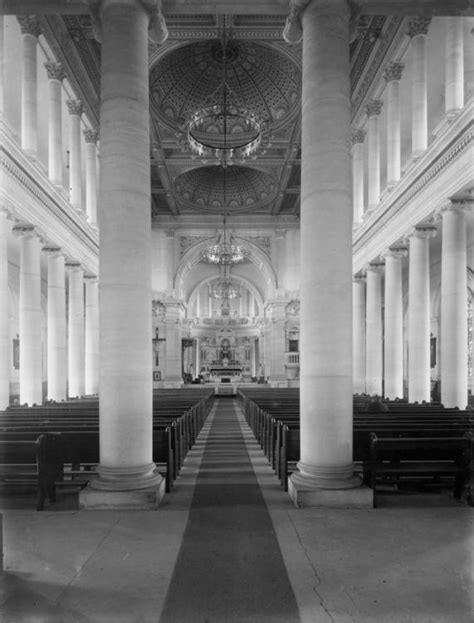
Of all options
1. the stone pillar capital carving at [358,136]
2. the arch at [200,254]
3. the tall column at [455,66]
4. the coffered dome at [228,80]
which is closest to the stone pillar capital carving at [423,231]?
the tall column at [455,66]

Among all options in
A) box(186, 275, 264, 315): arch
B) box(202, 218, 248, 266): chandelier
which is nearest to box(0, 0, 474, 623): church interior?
box(202, 218, 248, 266): chandelier

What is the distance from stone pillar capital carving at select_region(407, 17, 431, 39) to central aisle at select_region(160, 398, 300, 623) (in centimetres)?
1470

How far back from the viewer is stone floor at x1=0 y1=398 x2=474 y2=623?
3830 mm

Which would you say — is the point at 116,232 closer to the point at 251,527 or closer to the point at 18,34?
the point at 251,527

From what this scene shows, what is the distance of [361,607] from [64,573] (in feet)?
9.19

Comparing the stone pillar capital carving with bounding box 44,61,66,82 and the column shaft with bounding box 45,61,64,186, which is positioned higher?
the stone pillar capital carving with bounding box 44,61,66,82

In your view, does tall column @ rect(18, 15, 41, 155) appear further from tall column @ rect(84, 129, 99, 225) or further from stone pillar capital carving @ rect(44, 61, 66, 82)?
tall column @ rect(84, 129, 99, 225)

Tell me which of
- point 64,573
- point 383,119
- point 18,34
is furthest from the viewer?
point 383,119

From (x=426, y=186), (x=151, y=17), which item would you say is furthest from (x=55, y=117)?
(x=426, y=186)

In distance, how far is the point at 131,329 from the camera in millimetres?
6633

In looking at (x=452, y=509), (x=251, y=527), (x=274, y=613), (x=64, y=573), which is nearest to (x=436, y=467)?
(x=452, y=509)

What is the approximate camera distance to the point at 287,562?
15.5 ft

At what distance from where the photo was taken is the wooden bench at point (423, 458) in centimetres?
672

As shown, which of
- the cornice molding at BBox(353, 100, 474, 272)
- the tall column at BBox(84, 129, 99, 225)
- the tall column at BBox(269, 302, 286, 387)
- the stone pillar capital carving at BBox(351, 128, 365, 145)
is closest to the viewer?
the cornice molding at BBox(353, 100, 474, 272)
